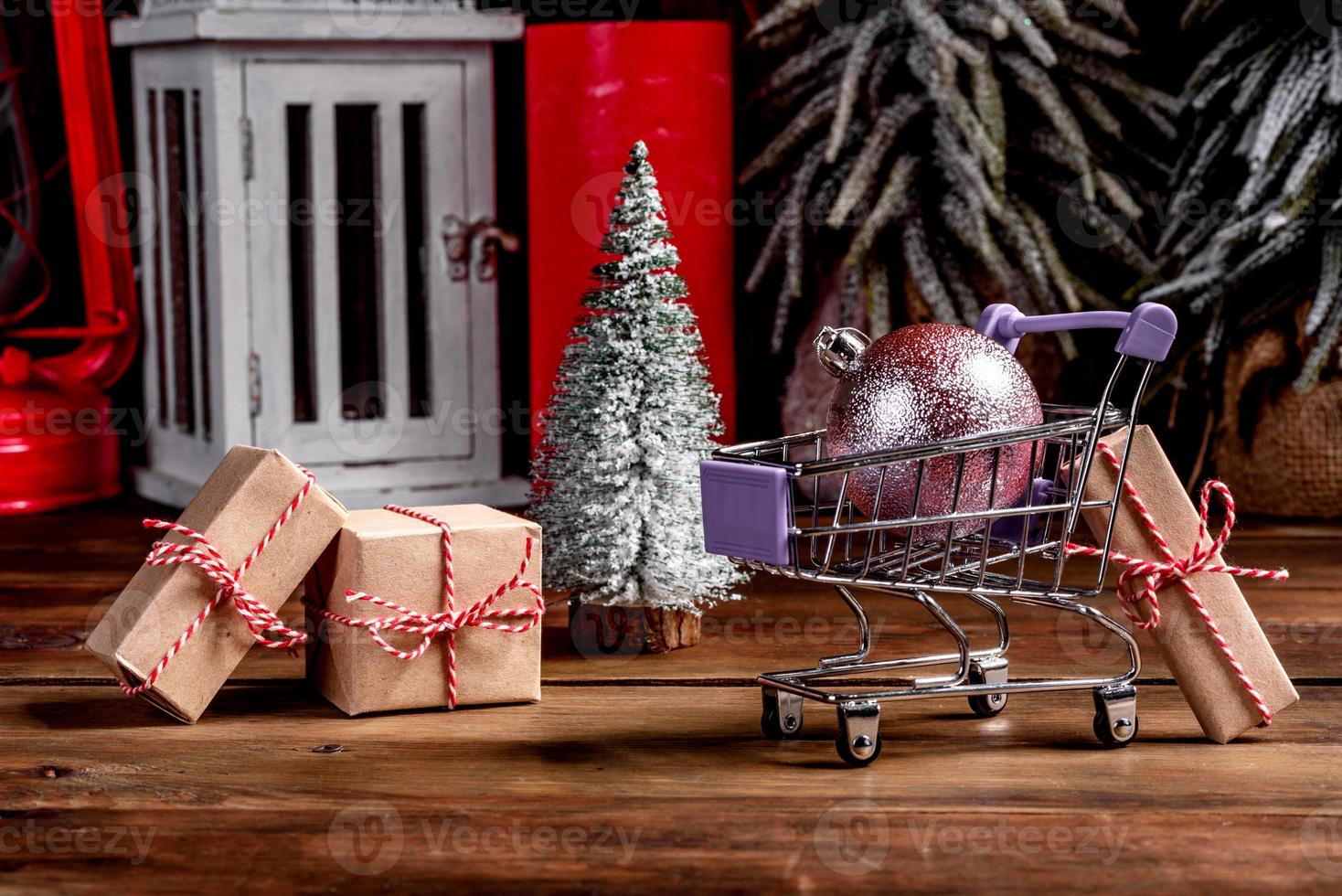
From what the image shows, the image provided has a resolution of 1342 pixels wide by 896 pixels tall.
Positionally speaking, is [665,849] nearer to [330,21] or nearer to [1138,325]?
[1138,325]

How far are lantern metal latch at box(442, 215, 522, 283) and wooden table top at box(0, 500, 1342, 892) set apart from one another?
3.41 ft

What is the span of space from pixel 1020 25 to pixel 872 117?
29 cm

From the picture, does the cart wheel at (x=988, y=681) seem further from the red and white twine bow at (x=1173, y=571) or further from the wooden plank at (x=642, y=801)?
the red and white twine bow at (x=1173, y=571)

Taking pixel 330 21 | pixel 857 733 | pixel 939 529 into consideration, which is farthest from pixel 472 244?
pixel 857 733

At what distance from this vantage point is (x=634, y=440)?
1.79 meters

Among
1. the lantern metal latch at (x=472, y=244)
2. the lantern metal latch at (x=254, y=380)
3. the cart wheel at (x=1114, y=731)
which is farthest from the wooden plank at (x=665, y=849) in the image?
the lantern metal latch at (x=472, y=244)

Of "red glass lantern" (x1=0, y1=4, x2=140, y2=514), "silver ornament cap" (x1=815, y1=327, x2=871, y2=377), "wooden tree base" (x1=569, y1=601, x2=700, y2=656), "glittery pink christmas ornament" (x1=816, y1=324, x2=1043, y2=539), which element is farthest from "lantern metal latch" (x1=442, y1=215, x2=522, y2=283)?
"glittery pink christmas ornament" (x1=816, y1=324, x2=1043, y2=539)

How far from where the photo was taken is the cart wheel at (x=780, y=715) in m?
1.48

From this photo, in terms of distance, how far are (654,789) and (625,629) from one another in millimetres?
511

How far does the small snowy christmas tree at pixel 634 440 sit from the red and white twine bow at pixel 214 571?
0.36 metres

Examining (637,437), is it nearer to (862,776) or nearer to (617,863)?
(862,776)

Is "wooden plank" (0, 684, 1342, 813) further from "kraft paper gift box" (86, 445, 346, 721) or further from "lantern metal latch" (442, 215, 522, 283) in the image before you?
"lantern metal latch" (442, 215, 522, 283)

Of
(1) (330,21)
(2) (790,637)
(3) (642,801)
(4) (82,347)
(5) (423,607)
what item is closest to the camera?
(3) (642,801)

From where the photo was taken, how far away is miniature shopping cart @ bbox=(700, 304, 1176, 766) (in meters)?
1.35
